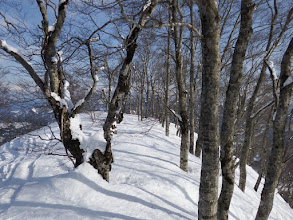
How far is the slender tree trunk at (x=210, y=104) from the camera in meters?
1.83

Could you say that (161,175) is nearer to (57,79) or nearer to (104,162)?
(104,162)

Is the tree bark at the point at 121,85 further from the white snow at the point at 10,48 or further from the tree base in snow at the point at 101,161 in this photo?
the white snow at the point at 10,48

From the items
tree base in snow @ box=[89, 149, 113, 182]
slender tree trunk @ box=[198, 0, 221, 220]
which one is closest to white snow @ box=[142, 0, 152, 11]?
slender tree trunk @ box=[198, 0, 221, 220]

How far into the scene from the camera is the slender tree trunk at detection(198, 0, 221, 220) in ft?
5.99

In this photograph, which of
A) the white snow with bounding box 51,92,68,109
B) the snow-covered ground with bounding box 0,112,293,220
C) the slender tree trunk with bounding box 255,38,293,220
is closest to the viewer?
the snow-covered ground with bounding box 0,112,293,220

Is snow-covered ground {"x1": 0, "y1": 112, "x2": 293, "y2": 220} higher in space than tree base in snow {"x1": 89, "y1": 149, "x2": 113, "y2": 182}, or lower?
lower

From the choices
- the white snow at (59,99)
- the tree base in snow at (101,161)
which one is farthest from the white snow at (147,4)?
the tree base in snow at (101,161)

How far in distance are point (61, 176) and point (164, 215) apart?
7.49 feet

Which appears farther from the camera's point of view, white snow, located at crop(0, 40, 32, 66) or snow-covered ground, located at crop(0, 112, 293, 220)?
white snow, located at crop(0, 40, 32, 66)

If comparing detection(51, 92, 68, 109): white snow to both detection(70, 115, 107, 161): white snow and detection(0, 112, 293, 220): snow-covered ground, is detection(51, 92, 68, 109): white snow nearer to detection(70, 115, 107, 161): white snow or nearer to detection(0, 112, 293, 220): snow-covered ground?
detection(70, 115, 107, 161): white snow

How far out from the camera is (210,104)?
200cm

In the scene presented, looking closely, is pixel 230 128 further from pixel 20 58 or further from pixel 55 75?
pixel 20 58

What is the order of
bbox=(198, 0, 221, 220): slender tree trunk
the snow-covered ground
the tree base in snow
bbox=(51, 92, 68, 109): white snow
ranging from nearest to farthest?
bbox=(198, 0, 221, 220): slender tree trunk < the snow-covered ground < bbox=(51, 92, 68, 109): white snow < the tree base in snow

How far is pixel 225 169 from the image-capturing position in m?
2.93
